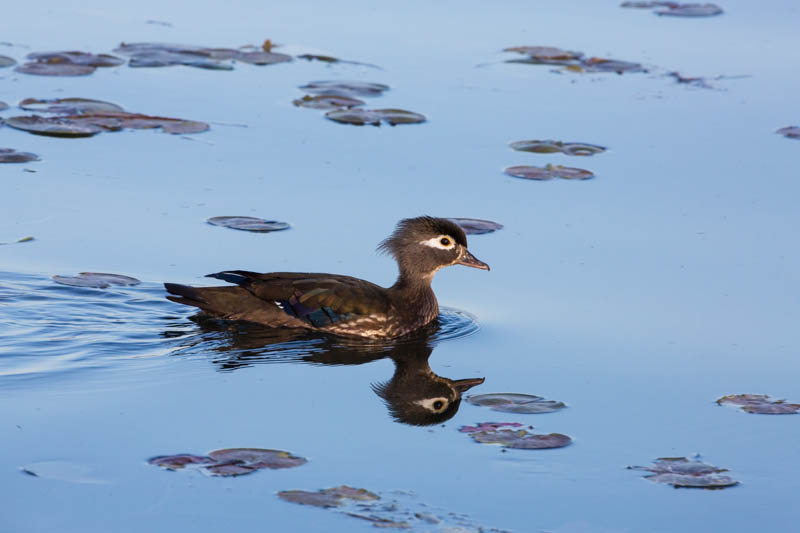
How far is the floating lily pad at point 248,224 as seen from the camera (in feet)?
40.5

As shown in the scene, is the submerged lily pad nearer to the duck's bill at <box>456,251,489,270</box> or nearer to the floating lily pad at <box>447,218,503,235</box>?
the duck's bill at <box>456,251,489,270</box>

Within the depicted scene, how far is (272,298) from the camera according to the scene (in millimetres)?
10984

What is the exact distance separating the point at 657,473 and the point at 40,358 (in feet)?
15.1

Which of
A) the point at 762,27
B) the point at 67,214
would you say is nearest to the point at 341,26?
the point at 762,27

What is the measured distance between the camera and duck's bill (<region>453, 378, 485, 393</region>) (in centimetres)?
966

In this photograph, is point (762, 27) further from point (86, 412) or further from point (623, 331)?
point (86, 412)

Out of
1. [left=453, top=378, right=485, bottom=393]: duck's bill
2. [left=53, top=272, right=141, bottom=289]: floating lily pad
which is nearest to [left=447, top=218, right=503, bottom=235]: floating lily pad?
[left=453, top=378, right=485, bottom=393]: duck's bill

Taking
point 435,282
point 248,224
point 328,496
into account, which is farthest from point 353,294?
point 328,496

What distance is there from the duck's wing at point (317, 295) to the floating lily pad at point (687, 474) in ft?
10.9

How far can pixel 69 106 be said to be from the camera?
15.5 metres

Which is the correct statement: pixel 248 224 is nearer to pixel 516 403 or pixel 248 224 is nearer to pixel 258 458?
pixel 516 403

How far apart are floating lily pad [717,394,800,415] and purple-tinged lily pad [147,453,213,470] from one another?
12.0ft

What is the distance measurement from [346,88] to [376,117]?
1245mm

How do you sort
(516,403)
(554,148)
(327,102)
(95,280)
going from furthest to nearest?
(327,102)
(554,148)
(95,280)
(516,403)
